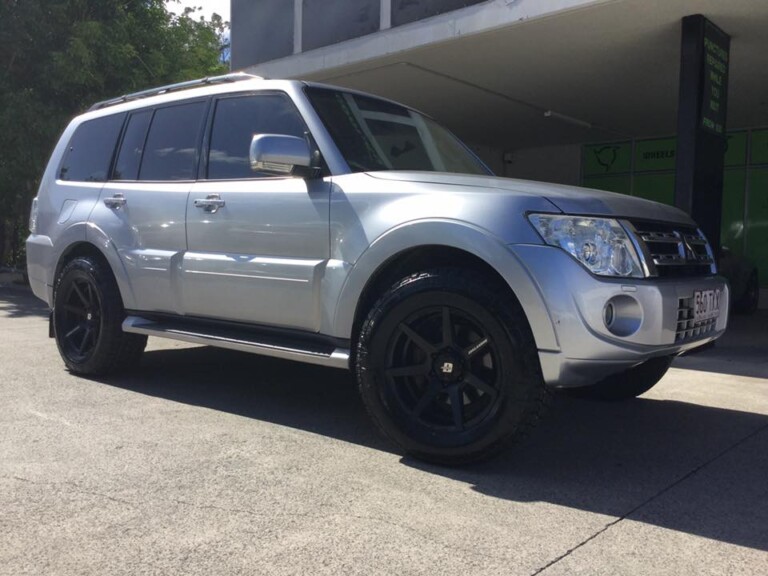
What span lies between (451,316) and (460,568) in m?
1.23

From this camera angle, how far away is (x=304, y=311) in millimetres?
3844

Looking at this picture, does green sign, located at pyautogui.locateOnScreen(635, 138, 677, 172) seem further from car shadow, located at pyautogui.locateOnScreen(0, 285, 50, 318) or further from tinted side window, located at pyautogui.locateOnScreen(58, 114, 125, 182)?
tinted side window, located at pyautogui.locateOnScreen(58, 114, 125, 182)

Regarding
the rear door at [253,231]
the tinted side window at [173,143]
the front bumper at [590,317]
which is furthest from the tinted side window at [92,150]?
the front bumper at [590,317]

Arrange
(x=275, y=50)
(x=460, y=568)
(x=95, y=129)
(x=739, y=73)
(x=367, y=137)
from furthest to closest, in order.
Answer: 1. (x=275, y=50)
2. (x=739, y=73)
3. (x=95, y=129)
4. (x=367, y=137)
5. (x=460, y=568)

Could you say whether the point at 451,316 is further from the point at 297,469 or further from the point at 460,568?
the point at 460,568

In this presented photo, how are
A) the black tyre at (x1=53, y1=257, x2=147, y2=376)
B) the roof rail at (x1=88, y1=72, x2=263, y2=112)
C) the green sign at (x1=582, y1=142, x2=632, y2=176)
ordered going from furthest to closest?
1. the green sign at (x1=582, y1=142, x2=632, y2=176)
2. the black tyre at (x1=53, y1=257, x2=147, y2=376)
3. the roof rail at (x1=88, y1=72, x2=263, y2=112)

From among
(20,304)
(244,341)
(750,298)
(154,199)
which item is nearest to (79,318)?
(154,199)

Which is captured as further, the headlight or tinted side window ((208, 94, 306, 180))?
tinted side window ((208, 94, 306, 180))

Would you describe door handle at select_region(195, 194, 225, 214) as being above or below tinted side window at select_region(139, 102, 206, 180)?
below

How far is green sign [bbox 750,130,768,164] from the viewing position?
45.4 ft

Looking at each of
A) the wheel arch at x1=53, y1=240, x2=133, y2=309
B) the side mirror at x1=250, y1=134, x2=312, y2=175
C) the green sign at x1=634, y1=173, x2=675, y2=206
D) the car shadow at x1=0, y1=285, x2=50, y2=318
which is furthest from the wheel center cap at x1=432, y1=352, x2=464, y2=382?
the green sign at x1=634, y1=173, x2=675, y2=206

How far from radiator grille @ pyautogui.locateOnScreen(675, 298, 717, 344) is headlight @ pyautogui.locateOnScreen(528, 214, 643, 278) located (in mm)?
292

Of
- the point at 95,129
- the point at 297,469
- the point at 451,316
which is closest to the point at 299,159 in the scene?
the point at 451,316

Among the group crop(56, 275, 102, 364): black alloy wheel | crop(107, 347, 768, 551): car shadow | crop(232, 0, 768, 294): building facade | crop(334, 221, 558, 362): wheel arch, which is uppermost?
crop(232, 0, 768, 294): building facade
